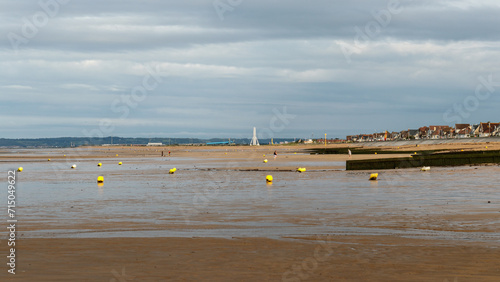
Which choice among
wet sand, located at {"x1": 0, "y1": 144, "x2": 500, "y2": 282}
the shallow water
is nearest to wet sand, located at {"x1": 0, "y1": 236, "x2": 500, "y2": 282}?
wet sand, located at {"x1": 0, "y1": 144, "x2": 500, "y2": 282}

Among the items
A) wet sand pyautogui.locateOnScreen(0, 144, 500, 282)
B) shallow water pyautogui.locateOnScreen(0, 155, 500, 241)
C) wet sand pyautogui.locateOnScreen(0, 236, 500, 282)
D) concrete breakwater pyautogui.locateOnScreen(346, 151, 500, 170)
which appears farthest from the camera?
concrete breakwater pyautogui.locateOnScreen(346, 151, 500, 170)

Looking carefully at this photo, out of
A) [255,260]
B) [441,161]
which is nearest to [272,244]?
[255,260]

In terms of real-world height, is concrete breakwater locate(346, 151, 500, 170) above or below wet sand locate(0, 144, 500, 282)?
above

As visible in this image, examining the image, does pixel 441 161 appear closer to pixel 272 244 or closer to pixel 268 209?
pixel 268 209

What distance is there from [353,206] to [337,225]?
16.3 feet

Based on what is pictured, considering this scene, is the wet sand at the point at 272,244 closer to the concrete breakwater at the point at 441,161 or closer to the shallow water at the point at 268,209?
the shallow water at the point at 268,209

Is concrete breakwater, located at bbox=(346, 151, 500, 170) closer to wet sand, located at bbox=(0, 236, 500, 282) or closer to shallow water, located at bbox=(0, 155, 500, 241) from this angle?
shallow water, located at bbox=(0, 155, 500, 241)

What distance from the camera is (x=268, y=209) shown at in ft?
74.9

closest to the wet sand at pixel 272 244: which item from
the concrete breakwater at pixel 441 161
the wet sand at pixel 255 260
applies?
the wet sand at pixel 255 260

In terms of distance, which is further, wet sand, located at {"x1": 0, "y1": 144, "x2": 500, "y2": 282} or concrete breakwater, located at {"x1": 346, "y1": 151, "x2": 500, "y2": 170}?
concrete breakwater, located at {"x1": 346, "y1": 151, "x2": 500, "y2": 170}

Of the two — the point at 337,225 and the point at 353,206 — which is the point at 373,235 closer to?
the point at 337,225

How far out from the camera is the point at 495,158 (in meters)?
46.8

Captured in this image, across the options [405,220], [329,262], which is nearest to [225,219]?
[405,220]

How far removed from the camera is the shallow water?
17.5m
